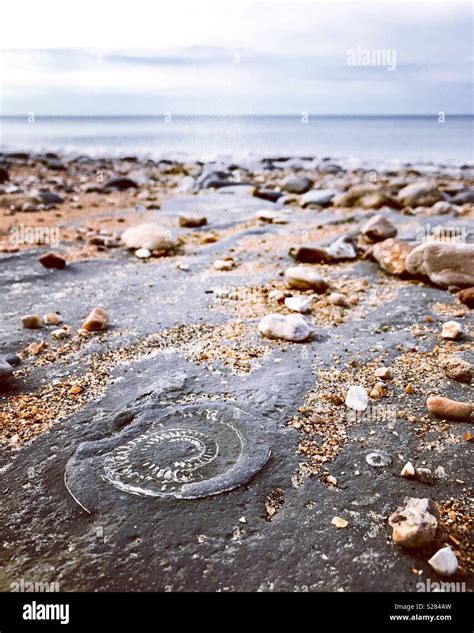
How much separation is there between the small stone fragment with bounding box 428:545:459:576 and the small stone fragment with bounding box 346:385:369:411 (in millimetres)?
911

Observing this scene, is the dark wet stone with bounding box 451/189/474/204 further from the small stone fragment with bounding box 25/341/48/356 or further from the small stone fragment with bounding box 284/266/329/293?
the small stone fragment with bounding box 25/341/48/356

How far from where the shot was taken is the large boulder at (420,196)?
823cm

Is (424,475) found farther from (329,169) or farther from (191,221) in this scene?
(329,169)


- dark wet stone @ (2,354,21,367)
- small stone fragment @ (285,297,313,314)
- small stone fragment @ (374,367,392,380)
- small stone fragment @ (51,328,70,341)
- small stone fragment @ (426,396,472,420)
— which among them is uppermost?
small stone fragment @ (285,297,313,314)

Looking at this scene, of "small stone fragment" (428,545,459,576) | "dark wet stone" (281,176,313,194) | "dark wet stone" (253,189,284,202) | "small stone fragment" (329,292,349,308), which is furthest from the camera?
"dark wet stone" (281,176,313,194)

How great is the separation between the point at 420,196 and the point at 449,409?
6.69m

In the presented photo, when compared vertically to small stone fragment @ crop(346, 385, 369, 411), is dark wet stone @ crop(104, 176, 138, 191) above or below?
above

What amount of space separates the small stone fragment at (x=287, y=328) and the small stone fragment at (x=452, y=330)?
0.81 meters

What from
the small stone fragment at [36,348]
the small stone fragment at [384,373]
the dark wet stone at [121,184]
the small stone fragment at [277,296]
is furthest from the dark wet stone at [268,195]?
the small stone fragment at [384,373]

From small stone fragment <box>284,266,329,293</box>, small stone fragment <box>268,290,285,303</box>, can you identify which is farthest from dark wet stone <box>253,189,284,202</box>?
small stone fragment <box>268,290,285,303</box>

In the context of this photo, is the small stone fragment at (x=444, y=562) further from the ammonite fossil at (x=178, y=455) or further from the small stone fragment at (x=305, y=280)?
the small stone fragment at (x=305, y=280)

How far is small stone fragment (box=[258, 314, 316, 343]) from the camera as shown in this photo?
128 inches
